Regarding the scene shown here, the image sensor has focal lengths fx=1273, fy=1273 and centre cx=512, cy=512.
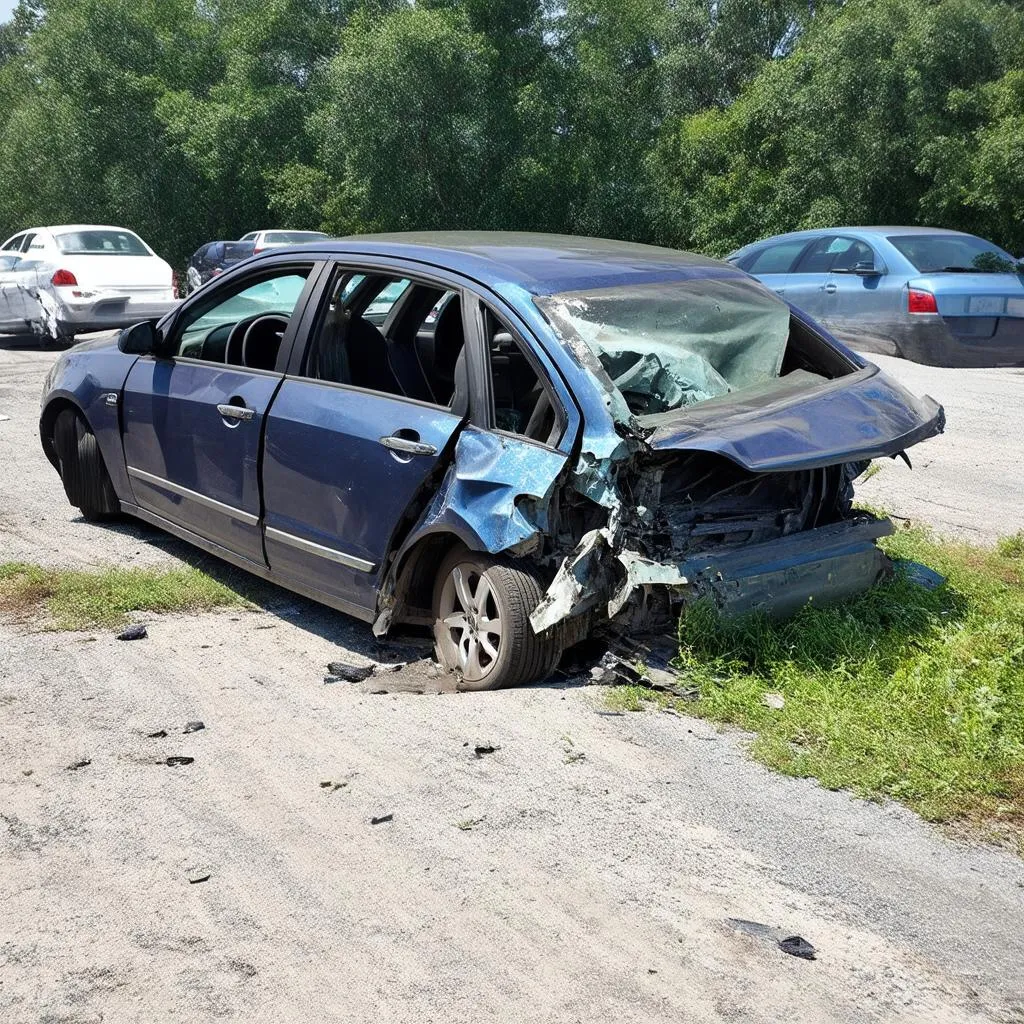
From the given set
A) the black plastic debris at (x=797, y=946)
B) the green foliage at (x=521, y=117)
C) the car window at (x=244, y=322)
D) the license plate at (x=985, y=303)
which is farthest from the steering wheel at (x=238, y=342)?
the green foliage at (x=521, y=117)

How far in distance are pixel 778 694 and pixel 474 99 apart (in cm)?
2918

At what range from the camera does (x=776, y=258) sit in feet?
46.6

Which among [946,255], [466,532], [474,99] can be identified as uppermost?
[474,99]

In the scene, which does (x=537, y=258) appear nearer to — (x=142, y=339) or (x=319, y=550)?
(x=319, y=550)

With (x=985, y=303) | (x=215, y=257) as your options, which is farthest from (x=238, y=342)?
(x=215, y=257)

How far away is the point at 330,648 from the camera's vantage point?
19.0 ft

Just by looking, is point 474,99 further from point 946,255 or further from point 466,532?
point 466,532

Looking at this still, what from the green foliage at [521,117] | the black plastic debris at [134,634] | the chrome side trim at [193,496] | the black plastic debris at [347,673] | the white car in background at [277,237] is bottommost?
the black plastic debris at [347,673]

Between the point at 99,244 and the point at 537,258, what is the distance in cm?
1438

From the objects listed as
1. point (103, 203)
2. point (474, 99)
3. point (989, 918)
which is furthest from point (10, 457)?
point (103, 203)

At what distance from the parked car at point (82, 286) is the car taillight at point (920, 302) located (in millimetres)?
A: 9932

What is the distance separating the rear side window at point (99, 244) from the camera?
17.9m

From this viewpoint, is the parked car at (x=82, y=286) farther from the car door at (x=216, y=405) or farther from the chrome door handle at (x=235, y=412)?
the chrome door handle at (x=235, y=412)

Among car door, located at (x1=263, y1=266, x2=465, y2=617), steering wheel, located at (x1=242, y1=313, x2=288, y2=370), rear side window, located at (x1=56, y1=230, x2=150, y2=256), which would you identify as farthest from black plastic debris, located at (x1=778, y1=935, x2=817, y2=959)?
rear side window, located at (x1=56, y1=230, x2=150, y2=256)
